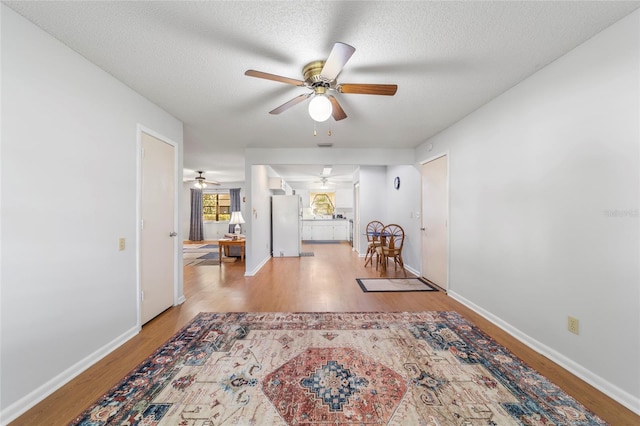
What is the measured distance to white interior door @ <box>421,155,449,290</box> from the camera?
3.54 m

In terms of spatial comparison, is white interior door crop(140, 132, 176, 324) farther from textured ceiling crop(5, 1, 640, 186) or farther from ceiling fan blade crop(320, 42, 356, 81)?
ceiling fan blade crop(320, 42, 356, 81)

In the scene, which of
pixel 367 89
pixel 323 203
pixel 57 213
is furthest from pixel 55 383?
pixel 323 203

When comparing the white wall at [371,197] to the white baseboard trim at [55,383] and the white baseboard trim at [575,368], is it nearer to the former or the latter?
the white baseboard trim at [575,368]

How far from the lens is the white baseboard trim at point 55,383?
1.39 metres

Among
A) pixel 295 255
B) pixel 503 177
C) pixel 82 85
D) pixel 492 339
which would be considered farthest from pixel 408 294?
pixel 82 85

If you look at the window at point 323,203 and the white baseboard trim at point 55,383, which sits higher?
A: the window at point 323,203

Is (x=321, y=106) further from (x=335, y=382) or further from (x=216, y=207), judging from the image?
(x=216, y=207)

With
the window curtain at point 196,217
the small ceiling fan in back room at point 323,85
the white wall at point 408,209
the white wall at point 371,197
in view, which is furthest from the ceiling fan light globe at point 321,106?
the window curtain at point 196,217

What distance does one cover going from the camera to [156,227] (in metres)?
2.69

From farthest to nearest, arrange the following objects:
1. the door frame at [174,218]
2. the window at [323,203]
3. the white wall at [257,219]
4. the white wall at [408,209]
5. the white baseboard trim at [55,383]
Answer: the window at [323,203] < the white wall at [408,209] < the white wall at [257,219] < the door frame at [174,218] < the white baseboard trim at [55,383]

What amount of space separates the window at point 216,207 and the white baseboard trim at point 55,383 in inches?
306

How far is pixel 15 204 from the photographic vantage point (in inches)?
55.9

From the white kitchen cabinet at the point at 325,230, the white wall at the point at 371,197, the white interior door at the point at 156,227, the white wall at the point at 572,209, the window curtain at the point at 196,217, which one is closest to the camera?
the white wall at the point at 572,209

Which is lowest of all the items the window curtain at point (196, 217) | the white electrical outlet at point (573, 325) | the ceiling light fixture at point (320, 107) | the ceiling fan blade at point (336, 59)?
the white electrical outlet at point (573, 325)
